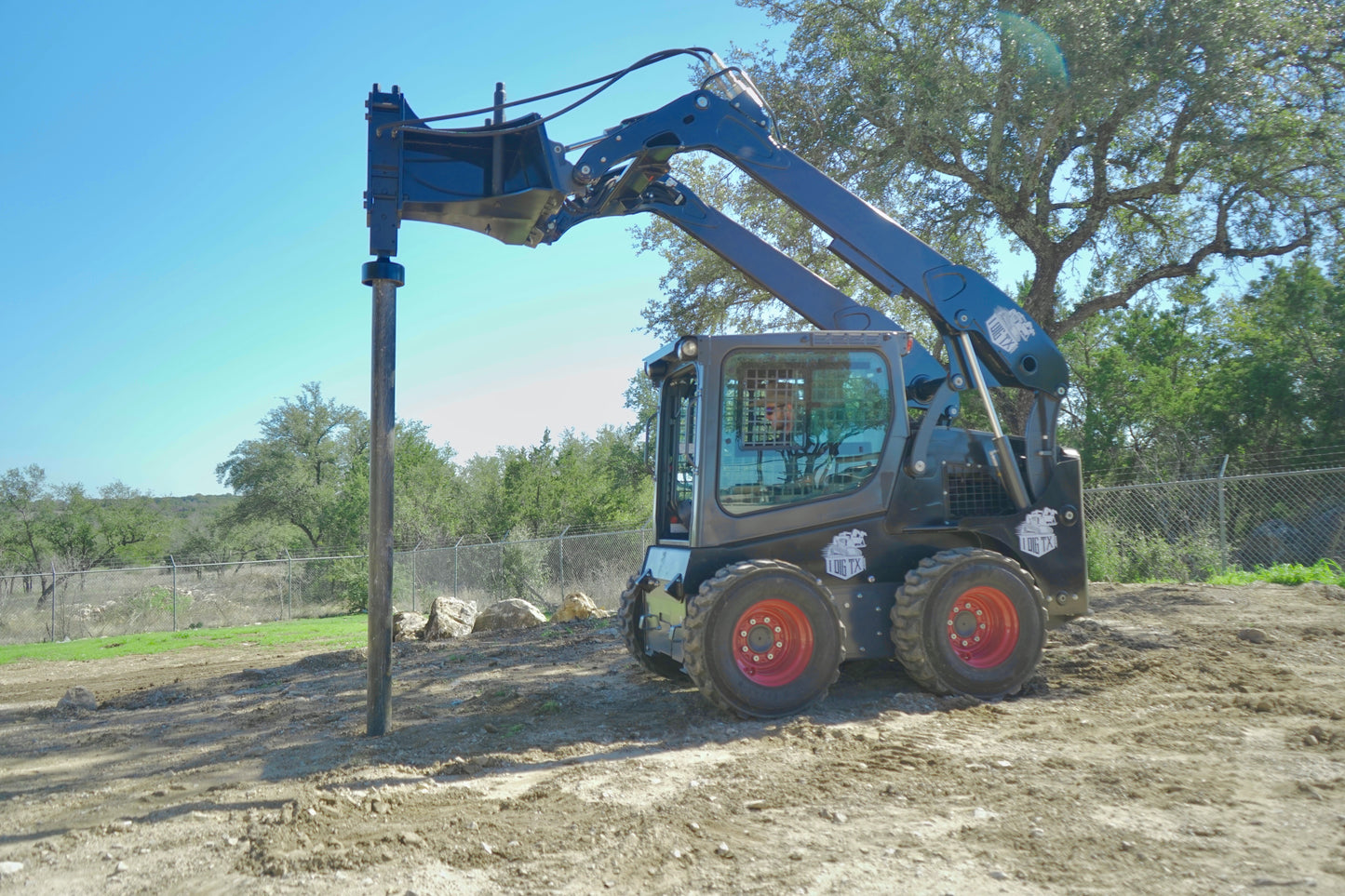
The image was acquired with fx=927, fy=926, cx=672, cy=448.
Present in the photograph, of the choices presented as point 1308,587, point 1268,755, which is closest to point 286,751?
point 1268,755

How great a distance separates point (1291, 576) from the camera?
1226 centimetres

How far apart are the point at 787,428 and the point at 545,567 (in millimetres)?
15927

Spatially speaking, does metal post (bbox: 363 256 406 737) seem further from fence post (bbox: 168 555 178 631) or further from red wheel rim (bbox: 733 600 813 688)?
fence post (bbox: 168 555 178 631)

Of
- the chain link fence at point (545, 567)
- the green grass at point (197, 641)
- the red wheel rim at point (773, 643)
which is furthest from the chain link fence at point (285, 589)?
the red wheel rim at point (773, 643)

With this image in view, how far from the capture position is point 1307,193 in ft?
44.4

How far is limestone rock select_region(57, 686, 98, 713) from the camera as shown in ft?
26.7

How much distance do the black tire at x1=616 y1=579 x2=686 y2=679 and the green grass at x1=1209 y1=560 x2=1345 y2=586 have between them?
8.63 meters

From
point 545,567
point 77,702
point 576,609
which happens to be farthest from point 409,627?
point 545,567

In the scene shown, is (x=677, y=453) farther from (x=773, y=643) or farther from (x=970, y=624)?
(x=970, y=624)

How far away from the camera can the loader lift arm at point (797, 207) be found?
23.1 ft

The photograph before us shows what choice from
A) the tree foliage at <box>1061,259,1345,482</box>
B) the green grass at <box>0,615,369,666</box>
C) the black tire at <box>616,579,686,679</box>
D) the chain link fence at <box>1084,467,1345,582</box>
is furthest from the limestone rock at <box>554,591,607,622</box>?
the tree foliage at <box>1061,259,1345,482</box>

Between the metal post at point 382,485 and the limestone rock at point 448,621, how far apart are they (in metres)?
7.68

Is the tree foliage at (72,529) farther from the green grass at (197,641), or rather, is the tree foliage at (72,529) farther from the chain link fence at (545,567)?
the green grass at (197,641)

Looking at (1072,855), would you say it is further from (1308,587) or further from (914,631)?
(1308,587)
